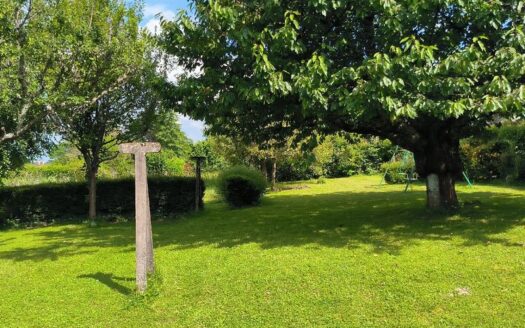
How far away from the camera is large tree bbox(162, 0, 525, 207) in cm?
632

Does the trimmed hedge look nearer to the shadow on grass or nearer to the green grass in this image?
the shadow on grass

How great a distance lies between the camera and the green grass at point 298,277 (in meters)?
5.16

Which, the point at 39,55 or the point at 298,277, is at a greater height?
the point at 39,55

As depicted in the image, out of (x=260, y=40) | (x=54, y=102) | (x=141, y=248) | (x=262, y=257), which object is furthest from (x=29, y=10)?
(x=262, y=257)

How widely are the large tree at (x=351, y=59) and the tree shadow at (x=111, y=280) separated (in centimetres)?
311

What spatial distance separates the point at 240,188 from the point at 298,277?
10.3 meters

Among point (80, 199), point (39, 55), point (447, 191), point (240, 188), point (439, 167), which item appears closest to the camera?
point (439, 167)

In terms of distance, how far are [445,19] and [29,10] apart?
830 cm

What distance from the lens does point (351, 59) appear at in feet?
26.8

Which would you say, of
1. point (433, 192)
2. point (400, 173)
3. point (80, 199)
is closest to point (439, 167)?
point (433, 192)

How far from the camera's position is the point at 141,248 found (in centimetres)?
592

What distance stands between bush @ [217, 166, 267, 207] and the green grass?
6141 millimetres

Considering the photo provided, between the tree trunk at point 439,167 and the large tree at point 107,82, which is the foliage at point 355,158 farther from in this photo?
the tree trunk at point 439,167

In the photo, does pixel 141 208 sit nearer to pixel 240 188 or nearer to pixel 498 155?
pixel 240 188
